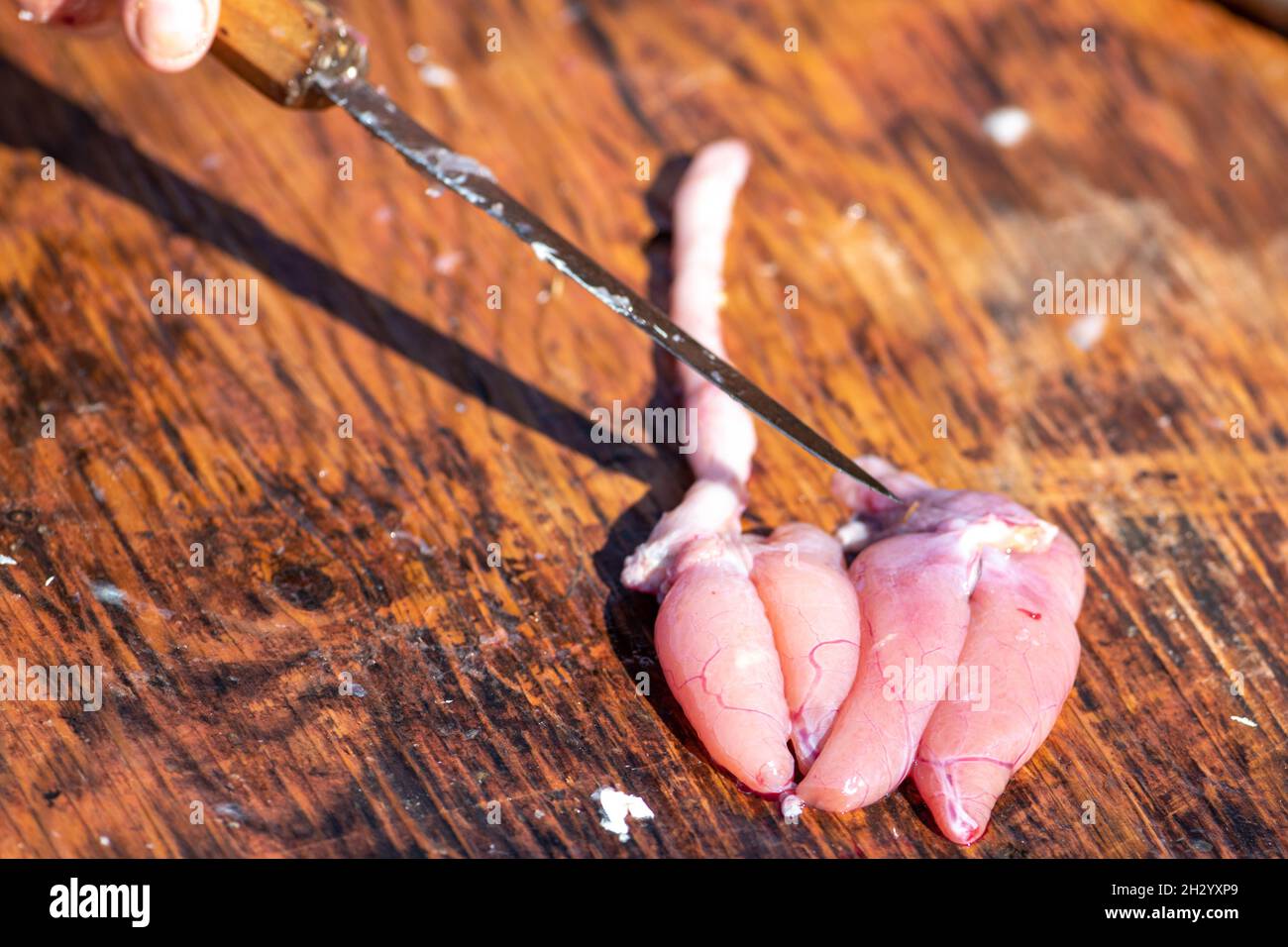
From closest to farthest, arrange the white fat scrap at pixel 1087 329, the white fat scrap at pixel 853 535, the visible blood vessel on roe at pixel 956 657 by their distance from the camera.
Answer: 1. the visible blood vessel on roe at pixel 956 657
2. the white fat scrap at pixel 853 535
3. the white fat scrap at pixel 1087 329

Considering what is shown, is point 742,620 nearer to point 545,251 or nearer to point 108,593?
point 545,251

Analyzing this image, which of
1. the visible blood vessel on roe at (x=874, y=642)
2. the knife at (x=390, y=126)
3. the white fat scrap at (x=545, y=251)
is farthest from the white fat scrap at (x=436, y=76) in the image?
the visible blood vessel on roe at (x=874, y=642)

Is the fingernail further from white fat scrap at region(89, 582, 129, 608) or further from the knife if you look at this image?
white fat scrap at region(89, 582, 129, 608)

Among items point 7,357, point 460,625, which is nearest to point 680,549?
point 460,625

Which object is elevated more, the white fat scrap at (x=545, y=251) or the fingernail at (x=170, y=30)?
the fingernail at (x=170, y=30)

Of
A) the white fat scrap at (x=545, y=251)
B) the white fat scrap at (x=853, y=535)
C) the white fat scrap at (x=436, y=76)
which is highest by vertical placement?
the white fat scrap at (x=436, y=76)

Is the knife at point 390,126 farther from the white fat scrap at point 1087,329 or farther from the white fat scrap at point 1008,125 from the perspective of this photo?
the white fat scrap at point 1008,125

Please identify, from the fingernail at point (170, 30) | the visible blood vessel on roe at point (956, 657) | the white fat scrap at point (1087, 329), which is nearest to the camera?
the visible blood vessel on roe at point (956, 657)

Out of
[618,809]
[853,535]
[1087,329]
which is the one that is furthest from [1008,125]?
[618,809]
